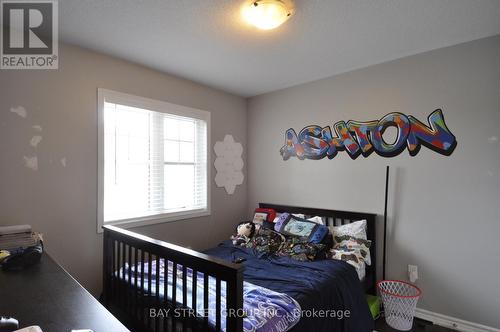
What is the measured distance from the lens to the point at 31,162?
1994 millimetres

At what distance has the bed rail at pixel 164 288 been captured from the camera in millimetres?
1181

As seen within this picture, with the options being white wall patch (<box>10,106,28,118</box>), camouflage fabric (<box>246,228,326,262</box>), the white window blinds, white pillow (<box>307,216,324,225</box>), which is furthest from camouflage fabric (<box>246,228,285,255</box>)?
white wall patch (<box>10,106,28,118</box>)

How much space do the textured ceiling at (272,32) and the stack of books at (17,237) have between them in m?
1.46

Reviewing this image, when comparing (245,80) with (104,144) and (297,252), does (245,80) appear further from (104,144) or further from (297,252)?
(297,252)

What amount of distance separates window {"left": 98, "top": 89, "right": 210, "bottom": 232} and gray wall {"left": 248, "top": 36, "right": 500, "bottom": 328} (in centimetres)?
143

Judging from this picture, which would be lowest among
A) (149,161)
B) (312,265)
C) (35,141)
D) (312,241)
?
(312,265)

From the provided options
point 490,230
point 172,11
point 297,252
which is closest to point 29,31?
point 172,11

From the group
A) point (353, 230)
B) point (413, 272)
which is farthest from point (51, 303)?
point (413, 272)

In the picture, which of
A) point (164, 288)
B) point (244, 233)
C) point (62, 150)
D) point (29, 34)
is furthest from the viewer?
point (244, 233)

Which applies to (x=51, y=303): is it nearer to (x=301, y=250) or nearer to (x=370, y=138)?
(x=301, y=250)

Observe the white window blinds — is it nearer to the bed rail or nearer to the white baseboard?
the bed rail

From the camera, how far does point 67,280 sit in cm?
132

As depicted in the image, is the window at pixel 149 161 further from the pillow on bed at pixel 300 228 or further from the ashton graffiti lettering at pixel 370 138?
the ashton graffiti lettering at pixel 370 138

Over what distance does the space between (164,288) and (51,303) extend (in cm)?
54
